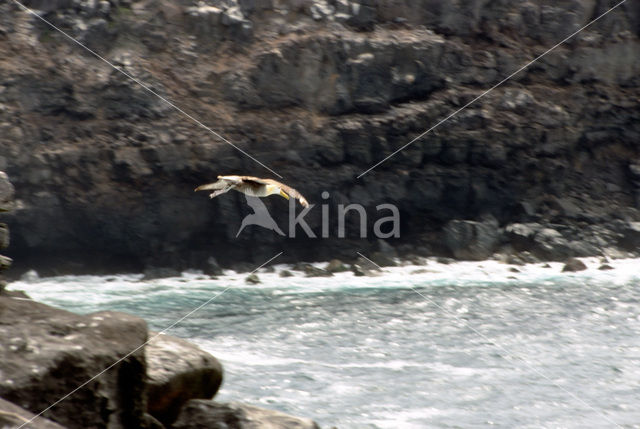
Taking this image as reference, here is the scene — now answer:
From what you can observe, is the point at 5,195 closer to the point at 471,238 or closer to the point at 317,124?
the point at 317,124

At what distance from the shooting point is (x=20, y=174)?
25.8m

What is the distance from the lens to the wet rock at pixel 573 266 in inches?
1043

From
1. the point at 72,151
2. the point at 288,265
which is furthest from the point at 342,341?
the point at 72,151

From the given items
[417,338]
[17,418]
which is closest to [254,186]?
[17,418]

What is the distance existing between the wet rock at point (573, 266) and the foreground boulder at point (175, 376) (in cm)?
2044

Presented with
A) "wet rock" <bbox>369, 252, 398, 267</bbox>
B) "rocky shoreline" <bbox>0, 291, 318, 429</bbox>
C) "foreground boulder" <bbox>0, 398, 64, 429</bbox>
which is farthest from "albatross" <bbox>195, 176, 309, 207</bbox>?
"wet rock" <bbox>369, 252, 398, 267</bbox>

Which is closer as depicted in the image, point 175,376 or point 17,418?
point 17,418

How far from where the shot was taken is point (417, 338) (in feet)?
53.6

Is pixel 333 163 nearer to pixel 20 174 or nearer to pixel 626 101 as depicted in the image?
pixel 20 174

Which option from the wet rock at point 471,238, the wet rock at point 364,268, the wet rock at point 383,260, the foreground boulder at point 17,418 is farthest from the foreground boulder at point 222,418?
the wet rock at point 471,238

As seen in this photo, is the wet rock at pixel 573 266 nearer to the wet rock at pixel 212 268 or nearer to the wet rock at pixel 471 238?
the wet rock at pixel 471 238

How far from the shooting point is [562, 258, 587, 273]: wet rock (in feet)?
86.9

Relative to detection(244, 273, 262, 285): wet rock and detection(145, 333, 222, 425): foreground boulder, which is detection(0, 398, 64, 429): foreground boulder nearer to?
detection(145, 333, 222, 425): foreground boulder

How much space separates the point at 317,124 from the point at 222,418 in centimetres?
2116
